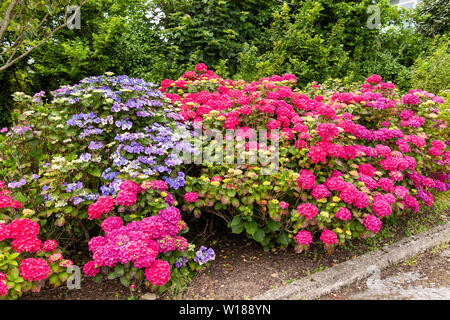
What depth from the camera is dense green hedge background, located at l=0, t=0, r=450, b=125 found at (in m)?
4.83

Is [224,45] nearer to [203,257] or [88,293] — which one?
[203,257]

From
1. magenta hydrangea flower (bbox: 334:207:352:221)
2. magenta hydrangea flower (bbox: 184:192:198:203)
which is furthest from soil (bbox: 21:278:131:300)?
magenta hydrangea flower (bbox: 334:207:352:221)

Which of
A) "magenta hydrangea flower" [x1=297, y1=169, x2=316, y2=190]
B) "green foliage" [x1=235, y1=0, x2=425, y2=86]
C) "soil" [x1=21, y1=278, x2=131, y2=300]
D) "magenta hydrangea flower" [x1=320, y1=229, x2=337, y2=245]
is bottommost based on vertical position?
"soil" [x1=21, y1=278, x2=131, y2=300]

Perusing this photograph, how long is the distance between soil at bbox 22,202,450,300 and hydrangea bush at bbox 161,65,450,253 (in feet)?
0.62

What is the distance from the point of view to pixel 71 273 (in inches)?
88.3

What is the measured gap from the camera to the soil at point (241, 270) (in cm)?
247

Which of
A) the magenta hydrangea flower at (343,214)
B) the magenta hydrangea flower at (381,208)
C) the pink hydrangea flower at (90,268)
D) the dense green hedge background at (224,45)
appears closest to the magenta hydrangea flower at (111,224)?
the pink hydrangea flower at (90,268)

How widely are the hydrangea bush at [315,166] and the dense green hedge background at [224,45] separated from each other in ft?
5.97

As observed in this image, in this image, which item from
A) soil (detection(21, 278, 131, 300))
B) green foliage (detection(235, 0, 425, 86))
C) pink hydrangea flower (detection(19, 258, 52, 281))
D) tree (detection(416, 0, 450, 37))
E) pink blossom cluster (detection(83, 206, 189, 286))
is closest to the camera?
pink hydrangea flower (detection(19, 258, 52, 281))

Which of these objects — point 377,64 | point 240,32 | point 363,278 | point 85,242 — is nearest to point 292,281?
point 363,278

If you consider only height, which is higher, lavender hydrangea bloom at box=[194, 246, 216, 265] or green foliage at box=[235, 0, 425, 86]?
green foliage at box=[235, 0, 425, 86]

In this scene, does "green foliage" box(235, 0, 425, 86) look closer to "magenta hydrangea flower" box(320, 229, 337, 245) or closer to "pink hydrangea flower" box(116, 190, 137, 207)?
"magenta hydrangea flower" box(320, 229, 337, 245)

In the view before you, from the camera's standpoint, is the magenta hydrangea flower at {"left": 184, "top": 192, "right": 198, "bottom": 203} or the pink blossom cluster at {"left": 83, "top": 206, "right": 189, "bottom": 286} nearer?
the pink blossom cluster at {"left": 83, "top": 206, "right": 189, "bottom": 286}

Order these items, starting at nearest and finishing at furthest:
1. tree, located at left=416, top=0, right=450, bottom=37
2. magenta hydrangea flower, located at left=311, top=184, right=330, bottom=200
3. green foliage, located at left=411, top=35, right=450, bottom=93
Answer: magenta hydrangea flower, located at left=311, top=184, right=330, bottom=200 → green foliage, located at left=411, top=35, right=450, bottom=93 → tree, located at left=416, top=0, right=450, bottom=37
